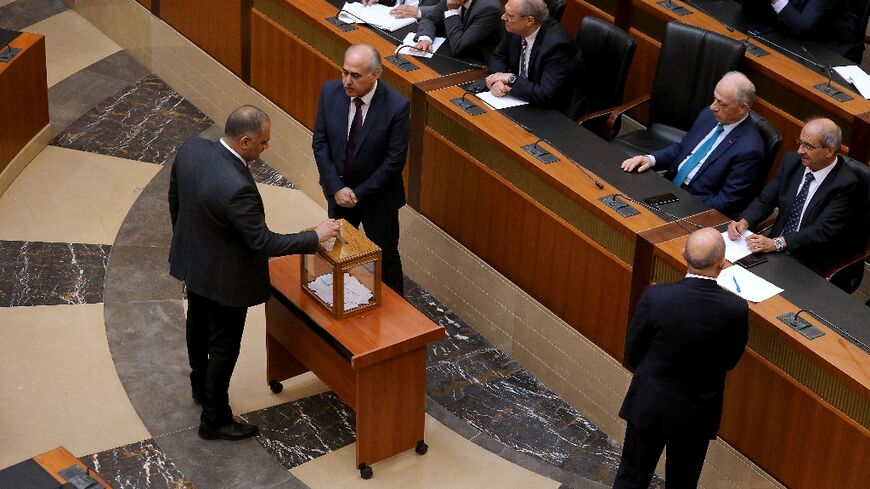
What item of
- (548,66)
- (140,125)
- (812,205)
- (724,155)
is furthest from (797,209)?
(140,125)

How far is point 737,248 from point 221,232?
198 centimetres

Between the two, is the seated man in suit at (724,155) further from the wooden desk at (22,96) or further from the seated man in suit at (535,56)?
the wooden desk at (22,96)

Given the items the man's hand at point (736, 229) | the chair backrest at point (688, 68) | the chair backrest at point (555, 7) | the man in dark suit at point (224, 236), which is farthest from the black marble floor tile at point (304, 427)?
the chair backrest at point (555, 7)

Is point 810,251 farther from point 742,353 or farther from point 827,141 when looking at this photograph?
point 742,353

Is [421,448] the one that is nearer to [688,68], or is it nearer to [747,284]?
[747,284]

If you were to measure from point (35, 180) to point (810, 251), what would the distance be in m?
4.05

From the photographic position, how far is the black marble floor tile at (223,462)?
5355 millimetres

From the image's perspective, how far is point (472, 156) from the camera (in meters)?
6.22

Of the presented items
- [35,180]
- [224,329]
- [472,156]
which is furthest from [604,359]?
[35,180]

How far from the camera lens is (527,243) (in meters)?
6.04

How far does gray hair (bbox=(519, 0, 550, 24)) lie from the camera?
618 cm

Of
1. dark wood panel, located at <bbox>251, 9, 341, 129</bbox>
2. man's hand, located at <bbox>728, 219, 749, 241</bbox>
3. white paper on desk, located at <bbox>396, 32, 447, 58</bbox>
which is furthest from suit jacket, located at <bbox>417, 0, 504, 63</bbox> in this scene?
man's hand, located at <bbox>728, 219, 749, 241</bbox>

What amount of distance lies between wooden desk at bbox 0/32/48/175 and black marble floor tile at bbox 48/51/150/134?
34 cm

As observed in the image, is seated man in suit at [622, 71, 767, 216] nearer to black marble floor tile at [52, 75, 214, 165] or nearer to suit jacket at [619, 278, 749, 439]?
suit jacket at [619, 278, 749, 439]
